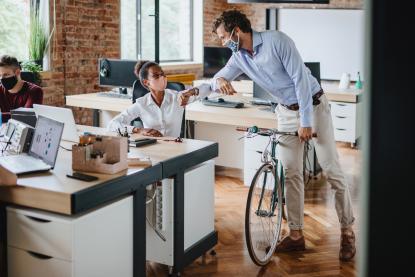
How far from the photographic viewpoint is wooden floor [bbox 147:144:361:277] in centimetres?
335

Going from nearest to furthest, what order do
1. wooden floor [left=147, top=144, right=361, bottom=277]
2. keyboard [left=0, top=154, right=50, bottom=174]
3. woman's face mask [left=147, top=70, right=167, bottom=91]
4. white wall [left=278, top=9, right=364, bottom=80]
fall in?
keyboard [left=0, top=154, right=50, bottom=174], wooden floor [left=147, top=144, right=361, bottom=277], woman's face mask [left=147, top=70, right=167, bottom=91], white wall [left=278, top=9, right=364, bottom=80]

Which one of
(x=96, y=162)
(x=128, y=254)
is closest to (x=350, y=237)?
(x=128, y=254)

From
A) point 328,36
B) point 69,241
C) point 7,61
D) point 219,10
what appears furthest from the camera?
point 219,10

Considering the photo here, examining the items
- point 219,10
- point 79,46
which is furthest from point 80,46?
point 219,10

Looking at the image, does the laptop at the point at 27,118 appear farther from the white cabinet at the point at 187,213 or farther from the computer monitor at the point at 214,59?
the computer monitor at the point at 214,59

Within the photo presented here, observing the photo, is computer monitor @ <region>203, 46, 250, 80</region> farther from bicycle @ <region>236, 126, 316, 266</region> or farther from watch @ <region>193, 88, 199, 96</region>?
watch @ <region>193, 88, 199, 96</region>

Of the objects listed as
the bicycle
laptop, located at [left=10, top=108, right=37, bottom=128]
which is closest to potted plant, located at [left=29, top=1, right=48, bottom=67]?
laptop, located at [left=10, top=108, right=37, bottom=128]

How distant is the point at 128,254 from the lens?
2715 mm

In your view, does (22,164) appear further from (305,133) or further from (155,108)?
(305,133)

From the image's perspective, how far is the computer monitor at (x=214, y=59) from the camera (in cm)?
721

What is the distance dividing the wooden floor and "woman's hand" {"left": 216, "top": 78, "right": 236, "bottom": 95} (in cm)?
103

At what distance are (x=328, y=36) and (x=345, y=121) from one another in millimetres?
2235

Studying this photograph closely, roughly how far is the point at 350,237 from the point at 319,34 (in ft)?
19.2

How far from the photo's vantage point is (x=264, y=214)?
3.51 metres
